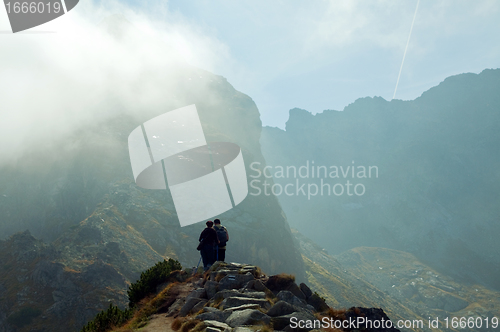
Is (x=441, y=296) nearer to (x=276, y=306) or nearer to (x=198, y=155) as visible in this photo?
(x=198, y=155)

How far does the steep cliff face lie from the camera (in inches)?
2117

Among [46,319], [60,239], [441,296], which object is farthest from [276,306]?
[441,296]

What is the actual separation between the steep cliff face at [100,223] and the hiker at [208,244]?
39.5 meters

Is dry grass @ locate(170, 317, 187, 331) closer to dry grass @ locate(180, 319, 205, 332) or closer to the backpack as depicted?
dry grass @ locate(180, 319, 205, 332)

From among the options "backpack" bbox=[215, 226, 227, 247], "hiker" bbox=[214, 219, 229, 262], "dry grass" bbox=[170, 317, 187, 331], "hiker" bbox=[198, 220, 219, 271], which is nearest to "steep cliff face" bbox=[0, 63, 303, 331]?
"hiker" bbox=[198, 220, 219, 271]

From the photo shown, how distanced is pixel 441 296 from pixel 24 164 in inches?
8620

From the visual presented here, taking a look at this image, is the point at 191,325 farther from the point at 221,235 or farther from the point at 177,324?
the point at 221,235

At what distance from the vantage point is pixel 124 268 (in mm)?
64125

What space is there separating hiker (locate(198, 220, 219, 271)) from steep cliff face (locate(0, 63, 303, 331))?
39514 mm

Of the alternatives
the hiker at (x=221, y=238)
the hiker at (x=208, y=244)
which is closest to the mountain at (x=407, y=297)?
the hiker at (x=221, y=238)

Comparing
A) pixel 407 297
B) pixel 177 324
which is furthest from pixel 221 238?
pixel 407 297

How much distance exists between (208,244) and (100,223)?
6823 centimetres

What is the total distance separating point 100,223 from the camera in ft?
250

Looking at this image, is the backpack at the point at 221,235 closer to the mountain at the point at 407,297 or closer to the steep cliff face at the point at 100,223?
the steep cliff face at the point at 100,223
